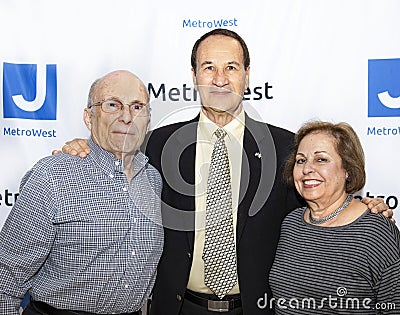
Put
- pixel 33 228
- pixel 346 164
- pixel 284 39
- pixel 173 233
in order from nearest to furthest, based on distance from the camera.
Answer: pixel 33 228
pixel 346 164
pixel 173 233
pixel 284 39

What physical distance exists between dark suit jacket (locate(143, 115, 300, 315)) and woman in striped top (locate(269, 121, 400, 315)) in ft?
0.21

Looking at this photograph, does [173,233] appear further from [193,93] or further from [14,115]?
[14,115]

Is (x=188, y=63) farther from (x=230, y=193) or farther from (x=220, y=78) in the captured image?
(x=230, y=193)

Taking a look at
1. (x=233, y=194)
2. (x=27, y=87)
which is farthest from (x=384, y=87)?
(x=27, y=87)

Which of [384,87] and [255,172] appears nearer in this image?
[255,172]

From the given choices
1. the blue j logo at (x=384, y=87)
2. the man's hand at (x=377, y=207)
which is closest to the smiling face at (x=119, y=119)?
the man's hand at (x=377, y=207)

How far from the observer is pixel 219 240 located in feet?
6.46

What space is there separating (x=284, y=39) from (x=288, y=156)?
2.45ft

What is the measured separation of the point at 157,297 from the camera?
2.08 metres

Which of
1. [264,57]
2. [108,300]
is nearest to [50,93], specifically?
[264,57]

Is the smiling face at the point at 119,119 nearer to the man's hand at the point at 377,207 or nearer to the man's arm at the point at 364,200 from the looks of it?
the man's arm at the point at 364,200

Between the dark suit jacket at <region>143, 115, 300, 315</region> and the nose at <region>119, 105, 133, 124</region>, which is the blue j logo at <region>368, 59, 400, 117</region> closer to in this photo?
the dark suit jacket at <region>143, 115, 300, 315</region>

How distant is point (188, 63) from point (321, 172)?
102 centimetres

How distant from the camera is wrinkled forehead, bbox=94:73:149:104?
187 centimetres
